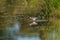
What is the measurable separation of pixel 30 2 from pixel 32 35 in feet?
1.53

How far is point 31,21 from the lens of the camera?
3.42 m

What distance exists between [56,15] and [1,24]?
78 cm

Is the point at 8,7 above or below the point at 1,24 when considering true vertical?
above

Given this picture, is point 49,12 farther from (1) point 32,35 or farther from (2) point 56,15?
(1) point 32,35

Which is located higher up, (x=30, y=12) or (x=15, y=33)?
(x=30, y=12)

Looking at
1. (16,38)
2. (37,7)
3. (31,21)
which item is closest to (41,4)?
(37,7)

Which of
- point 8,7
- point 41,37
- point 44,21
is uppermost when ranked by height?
point 8,7

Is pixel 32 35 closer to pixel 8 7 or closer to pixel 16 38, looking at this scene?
pixel 16 38

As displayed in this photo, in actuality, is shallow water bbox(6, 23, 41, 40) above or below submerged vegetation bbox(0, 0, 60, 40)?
below

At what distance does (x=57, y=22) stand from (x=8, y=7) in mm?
720

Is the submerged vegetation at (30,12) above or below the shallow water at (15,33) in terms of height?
above

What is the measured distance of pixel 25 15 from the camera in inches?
135

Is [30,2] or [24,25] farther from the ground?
[30,2]

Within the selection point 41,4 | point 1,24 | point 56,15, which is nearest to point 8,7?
point 1,24
